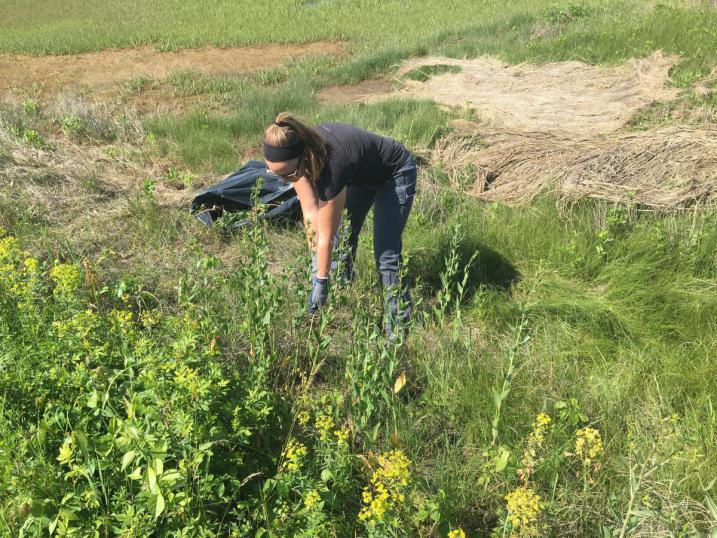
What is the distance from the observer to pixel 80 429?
1.92 m

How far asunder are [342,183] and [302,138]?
303mm

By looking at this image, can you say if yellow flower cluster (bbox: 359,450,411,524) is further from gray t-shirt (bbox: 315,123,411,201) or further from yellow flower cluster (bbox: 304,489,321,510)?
gray t-shirt (bbox: 315,123,411,201)

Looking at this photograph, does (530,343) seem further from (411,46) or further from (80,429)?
(411,46)

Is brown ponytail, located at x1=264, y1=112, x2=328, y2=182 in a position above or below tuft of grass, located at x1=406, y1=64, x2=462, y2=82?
above

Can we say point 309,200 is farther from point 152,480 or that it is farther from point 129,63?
point 129,63

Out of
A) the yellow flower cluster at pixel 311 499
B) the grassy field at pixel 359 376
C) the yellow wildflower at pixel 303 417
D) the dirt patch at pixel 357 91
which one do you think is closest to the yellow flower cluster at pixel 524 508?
the grassy field at pixel 359 376

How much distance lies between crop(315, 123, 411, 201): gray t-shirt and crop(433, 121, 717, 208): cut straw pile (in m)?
1.67

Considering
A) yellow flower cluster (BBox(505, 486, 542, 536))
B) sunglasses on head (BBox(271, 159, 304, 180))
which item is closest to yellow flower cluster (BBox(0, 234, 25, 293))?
sunglasses on head (BBox(271, 159, 304, 180))

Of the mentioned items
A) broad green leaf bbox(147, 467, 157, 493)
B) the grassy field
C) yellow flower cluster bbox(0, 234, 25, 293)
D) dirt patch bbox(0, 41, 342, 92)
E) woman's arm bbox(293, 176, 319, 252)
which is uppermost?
dirt patch bbox(0, 41, 342, 92)

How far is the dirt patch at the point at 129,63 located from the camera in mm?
9328

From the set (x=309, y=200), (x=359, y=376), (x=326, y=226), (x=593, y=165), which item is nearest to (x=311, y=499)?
(x=359, y=376)

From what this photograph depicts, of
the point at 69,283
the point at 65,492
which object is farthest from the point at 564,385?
the point at 69,283

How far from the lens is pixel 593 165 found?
434 centimetres

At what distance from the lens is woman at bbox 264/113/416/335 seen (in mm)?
2447
